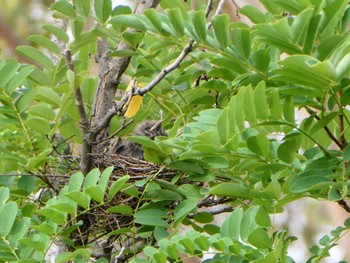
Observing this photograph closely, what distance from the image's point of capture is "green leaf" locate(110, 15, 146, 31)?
79 cm

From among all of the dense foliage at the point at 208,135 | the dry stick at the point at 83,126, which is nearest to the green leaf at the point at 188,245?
the dense foliage at the point at 208,135

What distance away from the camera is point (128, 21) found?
796mm

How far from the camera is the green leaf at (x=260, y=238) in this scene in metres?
0.72

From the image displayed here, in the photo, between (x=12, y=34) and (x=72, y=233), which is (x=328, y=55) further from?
(x=12, y=34)

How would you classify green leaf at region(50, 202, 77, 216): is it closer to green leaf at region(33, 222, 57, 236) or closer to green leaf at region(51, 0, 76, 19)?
green leaf at region(33, 222, 57, 236)

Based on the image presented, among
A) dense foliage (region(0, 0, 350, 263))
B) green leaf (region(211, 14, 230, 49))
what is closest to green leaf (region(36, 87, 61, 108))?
dense foliage (region(0, 0, 350, 263))

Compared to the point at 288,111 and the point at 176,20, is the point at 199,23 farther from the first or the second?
the point at 288,111

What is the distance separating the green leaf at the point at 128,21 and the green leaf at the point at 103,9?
0.10 metres

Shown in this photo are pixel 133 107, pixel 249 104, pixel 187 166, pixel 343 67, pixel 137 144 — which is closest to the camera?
pixel 343 67

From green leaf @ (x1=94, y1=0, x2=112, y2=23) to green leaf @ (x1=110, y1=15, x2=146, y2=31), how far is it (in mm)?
95

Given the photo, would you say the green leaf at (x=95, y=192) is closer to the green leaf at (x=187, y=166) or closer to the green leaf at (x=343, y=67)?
the green leaf at (x=187, y=166)

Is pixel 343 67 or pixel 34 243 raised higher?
pixel 343 67

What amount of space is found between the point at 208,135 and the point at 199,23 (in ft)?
0.43

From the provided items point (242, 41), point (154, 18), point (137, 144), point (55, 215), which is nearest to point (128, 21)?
point (154, 18)
